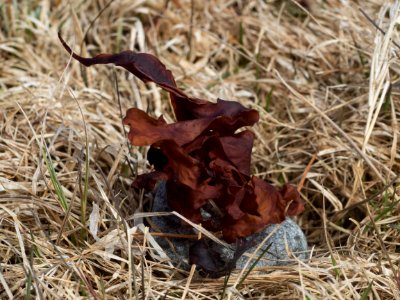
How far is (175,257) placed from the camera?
6.48ft

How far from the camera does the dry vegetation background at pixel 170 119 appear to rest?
6.15 ft

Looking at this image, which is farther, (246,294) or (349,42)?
(349,42)

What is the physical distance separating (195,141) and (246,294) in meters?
0.44

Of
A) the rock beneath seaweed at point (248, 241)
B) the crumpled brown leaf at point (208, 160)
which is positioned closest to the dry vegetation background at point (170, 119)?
the rock beneath seaweed at point (248, 241)

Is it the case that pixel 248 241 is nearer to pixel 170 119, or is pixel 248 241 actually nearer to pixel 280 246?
pixel 280 246

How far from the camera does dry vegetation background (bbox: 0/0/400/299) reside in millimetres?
1874

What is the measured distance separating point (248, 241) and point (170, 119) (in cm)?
96

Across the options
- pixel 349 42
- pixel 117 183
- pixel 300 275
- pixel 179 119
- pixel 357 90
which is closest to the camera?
pixel 300 275

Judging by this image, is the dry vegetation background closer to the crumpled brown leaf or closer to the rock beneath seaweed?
the rock beneath seaweed

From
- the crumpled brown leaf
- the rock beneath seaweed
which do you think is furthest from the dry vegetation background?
the crumpled brown leaf

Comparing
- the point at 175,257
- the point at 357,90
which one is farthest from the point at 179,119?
the point at 357,90

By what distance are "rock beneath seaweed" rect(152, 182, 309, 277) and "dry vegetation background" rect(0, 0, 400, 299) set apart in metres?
0.05

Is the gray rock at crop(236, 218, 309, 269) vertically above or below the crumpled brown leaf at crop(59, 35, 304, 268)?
below

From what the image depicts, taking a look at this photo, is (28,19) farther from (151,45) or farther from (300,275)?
(300,275)
